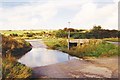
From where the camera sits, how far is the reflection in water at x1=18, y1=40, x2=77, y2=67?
194 inches

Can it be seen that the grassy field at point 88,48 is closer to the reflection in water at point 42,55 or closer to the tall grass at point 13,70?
the reflection in water at point 42,55

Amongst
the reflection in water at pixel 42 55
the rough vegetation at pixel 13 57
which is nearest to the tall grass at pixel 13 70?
the rough vegetation at pixel 13 57

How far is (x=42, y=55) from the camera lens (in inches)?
196

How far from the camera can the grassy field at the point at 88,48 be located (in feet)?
16.4

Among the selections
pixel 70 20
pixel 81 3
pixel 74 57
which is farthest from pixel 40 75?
pixel 81 3

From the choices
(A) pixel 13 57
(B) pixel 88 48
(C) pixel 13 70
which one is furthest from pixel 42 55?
(B) pixel 88 48

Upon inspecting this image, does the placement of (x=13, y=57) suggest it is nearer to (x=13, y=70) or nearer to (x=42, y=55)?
(x=13, y=70)

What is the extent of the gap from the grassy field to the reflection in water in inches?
3.5

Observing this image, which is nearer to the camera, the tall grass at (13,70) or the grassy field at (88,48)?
the tall grass at (13,70)

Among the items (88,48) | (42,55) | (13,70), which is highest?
(88,48)

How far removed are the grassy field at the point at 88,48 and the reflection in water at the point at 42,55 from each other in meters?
0.09

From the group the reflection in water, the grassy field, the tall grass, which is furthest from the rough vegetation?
the grassy field

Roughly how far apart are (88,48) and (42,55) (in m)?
0.81

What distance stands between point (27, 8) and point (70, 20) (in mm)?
764
